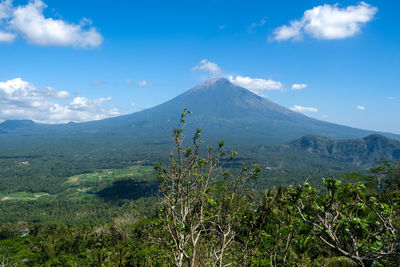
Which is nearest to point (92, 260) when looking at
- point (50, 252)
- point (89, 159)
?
point (50, 252)

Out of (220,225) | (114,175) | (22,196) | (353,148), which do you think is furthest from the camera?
(353,148)

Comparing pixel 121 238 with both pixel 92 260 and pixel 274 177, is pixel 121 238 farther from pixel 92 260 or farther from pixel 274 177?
pixel 274 177

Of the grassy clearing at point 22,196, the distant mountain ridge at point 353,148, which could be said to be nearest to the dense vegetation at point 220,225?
the grassy clearing at point 22,196

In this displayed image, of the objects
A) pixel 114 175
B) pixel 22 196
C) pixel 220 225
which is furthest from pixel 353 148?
pixel 22 196

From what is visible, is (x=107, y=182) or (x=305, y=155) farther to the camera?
(x=305, y=155)

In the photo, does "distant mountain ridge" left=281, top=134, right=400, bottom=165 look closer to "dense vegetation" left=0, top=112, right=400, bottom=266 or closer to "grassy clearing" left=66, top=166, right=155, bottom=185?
"grassy clearing" left=66, top=166, right=155, bottom=185

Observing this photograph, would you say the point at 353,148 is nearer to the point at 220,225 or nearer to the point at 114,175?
the point at 114,175

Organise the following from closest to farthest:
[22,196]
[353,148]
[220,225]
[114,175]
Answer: [220,225], [22,196], [114,175], [353,148]
